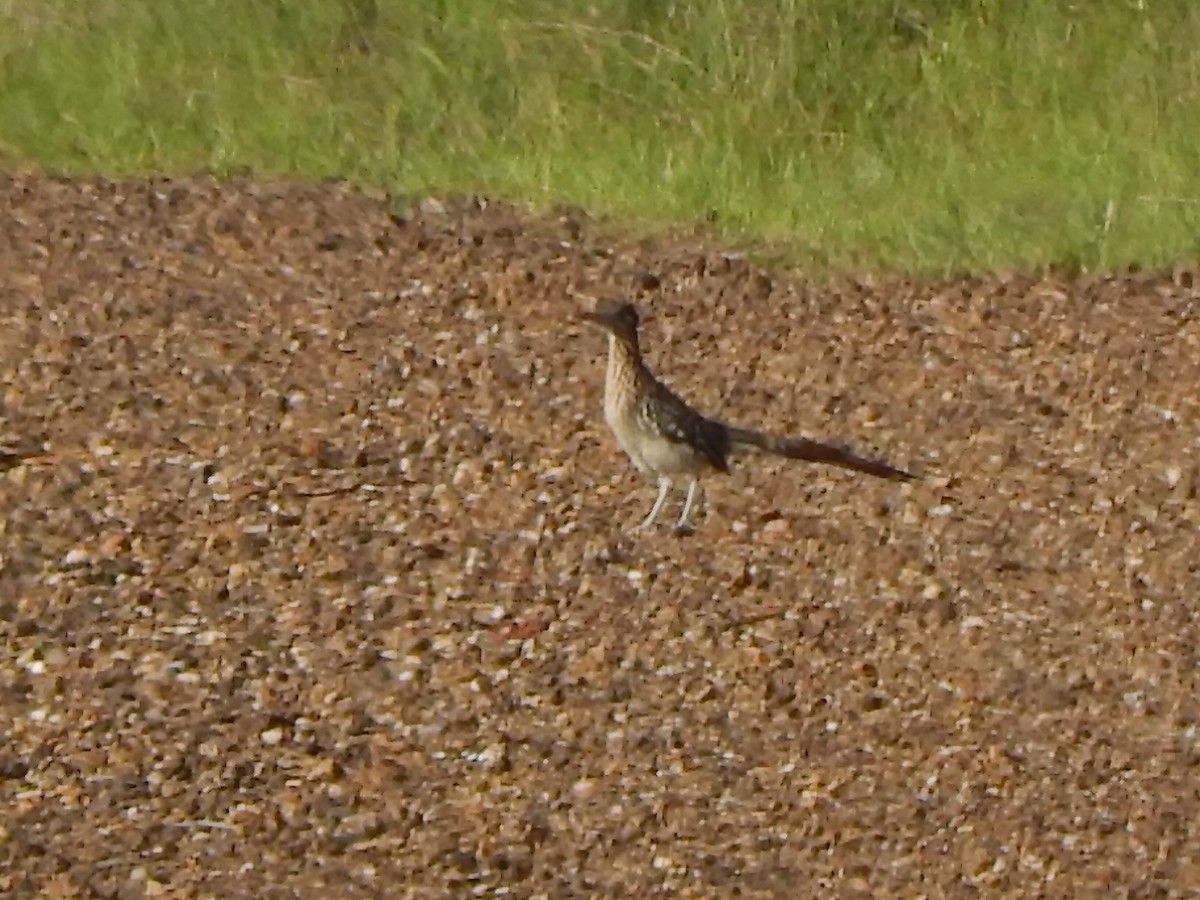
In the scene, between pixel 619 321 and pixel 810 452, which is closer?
pixel 619 321

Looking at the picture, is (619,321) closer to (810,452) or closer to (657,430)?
(657,430)

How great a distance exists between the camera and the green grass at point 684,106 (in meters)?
10.6

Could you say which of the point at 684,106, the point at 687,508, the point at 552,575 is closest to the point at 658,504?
the point at 687,508

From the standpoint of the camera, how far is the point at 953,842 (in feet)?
19.0

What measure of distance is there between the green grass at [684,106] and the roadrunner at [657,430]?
105 inches

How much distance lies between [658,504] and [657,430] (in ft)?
0.80

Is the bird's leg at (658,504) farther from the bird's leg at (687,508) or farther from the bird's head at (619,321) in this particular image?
the bird's head at (619,321)

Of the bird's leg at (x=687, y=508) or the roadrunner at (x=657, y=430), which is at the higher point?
the roadrunner at (x=657, y=430)

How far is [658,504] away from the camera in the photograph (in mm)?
7570

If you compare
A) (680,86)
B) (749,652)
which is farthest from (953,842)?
(680,86)

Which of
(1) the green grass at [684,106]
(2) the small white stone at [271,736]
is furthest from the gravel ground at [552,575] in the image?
(1) the green grass at [684,106]

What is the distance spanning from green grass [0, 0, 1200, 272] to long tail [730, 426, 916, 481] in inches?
91.9

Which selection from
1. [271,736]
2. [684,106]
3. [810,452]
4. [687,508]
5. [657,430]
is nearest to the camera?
[271,736]

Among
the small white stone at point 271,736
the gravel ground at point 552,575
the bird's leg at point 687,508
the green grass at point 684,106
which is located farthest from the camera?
the green grass at point 684,106
